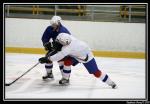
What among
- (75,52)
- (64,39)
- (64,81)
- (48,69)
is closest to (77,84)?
(64,81)

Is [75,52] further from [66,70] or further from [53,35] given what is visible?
[53,35]

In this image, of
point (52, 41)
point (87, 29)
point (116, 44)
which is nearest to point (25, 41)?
point (87, 29)

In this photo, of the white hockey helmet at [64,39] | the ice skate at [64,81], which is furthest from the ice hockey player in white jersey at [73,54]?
the ice skate at [64,81]

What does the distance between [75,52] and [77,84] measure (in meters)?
0.46

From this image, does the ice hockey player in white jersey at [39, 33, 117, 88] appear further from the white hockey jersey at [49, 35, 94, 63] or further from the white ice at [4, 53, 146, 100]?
the white ice at [4, 53, 146, 100]

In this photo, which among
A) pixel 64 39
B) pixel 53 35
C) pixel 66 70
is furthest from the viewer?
pixel 53 35

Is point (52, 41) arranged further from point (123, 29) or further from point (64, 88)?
point (123, 29)

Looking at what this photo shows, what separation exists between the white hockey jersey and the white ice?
12.0 inches

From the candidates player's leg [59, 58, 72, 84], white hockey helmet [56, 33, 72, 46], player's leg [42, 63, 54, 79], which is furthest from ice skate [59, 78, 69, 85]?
white hockey helmet [56, 33, 72, 46]

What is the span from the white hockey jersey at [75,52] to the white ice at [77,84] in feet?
1.00

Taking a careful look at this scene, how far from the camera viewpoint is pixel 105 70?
421 cm

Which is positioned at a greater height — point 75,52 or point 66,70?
point 75,52

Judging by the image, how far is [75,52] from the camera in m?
3.12

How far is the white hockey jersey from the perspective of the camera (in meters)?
3.07
